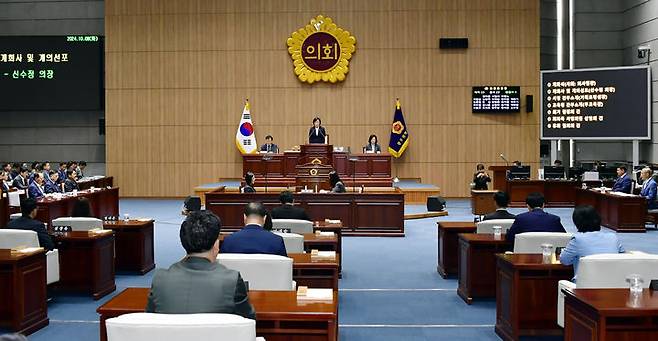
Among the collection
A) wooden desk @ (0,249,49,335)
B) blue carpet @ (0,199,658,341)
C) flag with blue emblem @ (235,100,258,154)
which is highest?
flag with blue emblem @ (235,100,258,154)

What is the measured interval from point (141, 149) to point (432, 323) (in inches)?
559

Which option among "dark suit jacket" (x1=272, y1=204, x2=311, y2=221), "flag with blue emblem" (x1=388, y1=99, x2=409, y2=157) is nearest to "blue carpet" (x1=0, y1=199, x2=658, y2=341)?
"dark suit jacket" (x1=272, y1=204, x2=311, y2=221)

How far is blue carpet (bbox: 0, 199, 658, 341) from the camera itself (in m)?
5.84

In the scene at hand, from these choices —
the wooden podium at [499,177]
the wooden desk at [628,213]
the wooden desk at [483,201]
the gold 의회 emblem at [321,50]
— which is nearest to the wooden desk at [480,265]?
the wooden desk at [628,213]

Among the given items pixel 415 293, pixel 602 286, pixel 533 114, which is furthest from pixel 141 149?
pixel 602 286

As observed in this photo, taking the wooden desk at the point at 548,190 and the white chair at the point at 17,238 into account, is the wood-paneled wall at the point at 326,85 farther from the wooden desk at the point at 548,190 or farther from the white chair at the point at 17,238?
the white chair at the point at 17,238

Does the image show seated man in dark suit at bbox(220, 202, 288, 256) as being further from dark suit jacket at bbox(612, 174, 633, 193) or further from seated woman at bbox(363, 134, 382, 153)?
seated woman at bbox(363, 134, 382, 153)

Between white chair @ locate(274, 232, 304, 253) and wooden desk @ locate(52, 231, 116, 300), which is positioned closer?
white chair @ locate(274, 232, 304, 253)

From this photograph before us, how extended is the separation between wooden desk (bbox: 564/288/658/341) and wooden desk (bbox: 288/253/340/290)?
79.5 inches

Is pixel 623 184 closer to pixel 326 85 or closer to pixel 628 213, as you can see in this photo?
pixel 628 213

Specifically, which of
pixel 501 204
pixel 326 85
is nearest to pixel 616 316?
pixel 501 204

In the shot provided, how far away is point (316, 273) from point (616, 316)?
2.49m

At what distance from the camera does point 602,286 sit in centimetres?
442

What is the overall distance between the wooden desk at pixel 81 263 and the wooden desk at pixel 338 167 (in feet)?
27.9
